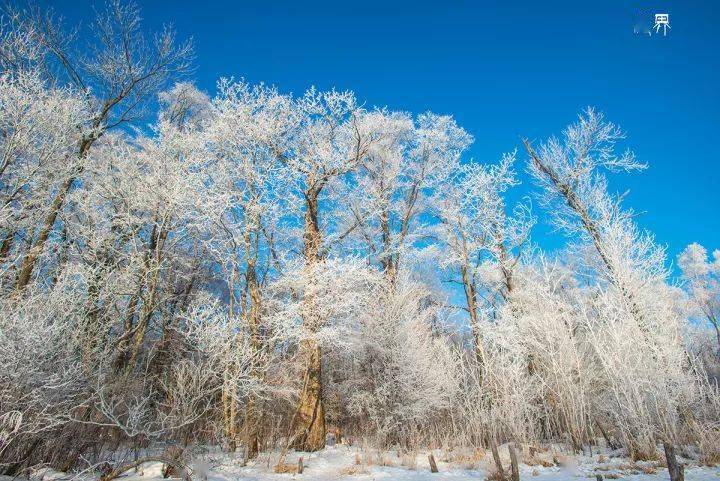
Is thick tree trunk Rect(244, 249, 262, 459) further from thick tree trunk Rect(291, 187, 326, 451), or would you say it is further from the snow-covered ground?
thick tree trunk Rect(291, 187, 326, 451)

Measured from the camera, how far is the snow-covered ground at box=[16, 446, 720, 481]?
21.9 feet

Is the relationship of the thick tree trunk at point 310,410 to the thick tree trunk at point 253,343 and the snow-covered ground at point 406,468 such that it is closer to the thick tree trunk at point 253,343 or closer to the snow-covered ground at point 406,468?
the snow-covered ground at point 406,468

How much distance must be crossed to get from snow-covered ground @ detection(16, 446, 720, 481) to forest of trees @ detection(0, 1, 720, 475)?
53 cm

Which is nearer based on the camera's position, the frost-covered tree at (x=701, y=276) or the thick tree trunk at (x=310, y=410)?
the thick tree trunk at (x=310, y=410)

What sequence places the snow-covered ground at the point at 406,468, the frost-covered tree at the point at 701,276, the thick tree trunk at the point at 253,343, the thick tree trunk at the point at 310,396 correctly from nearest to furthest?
the snow-covered ground at the point at 406,468, the thick tree trunk at the point at 253,343, the thick tree trunk at the point at 310,396, the frost-covered tree at the point at 701,276

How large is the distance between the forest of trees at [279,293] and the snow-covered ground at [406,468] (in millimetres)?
533

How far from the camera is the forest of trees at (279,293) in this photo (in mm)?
7668

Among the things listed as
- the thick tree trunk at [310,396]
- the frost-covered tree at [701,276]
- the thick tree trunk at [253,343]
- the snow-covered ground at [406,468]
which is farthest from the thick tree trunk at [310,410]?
the frost-covered tree at [701,276]

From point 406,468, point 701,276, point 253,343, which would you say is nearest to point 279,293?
point 253,343

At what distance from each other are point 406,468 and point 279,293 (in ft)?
18.8

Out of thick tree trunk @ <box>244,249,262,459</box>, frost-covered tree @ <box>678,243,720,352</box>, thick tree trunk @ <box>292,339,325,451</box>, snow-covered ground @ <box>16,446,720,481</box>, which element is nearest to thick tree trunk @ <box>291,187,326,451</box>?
thick tree trunk @ <box>292,339,325,451</box>

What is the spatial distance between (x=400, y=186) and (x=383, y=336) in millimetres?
6536

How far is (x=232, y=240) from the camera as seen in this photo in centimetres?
1055

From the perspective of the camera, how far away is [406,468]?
8586 millimetres
